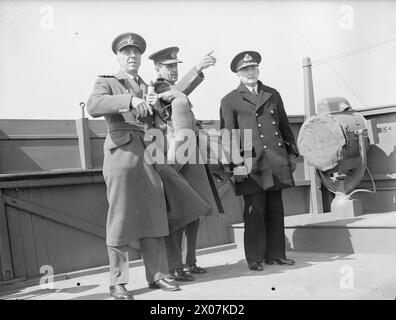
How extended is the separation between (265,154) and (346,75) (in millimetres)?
2139

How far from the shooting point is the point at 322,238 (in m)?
4.91

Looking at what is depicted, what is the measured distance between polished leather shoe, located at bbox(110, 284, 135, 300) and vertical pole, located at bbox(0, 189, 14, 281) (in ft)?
3.84

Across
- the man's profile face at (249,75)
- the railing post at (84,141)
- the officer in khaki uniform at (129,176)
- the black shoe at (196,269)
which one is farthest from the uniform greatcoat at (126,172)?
the railing post at (84,141)

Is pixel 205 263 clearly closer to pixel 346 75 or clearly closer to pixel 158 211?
pixel 158 211

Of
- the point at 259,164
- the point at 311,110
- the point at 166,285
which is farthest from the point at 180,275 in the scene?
the point at 311,110

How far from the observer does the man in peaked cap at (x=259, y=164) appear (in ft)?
14.4

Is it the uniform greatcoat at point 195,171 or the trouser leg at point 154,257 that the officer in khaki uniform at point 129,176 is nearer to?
the trouser leg at point 154,257

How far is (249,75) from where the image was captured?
4512 millimetres

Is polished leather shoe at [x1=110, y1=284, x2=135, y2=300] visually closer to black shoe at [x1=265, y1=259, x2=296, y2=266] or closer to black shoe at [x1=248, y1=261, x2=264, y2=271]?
black shoe at [x1=248, y1=261, x2=264, y2=271]

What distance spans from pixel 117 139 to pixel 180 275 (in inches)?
48.0

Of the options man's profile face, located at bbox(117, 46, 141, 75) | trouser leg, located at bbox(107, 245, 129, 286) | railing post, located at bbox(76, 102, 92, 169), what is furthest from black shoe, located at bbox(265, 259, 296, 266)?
man's profile face, located at bbox(117, 46, 141, 75)

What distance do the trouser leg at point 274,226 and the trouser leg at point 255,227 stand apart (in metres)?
0.13
